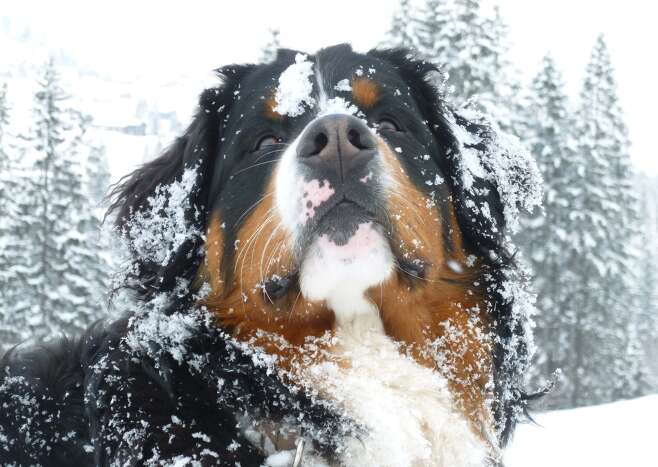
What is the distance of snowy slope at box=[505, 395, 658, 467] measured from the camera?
19.9 feet

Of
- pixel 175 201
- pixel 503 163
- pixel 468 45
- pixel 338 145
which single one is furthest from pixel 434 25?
pixel 338 145

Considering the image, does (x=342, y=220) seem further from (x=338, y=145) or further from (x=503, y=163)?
(x=503, y=163)

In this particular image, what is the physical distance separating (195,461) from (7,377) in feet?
3.79


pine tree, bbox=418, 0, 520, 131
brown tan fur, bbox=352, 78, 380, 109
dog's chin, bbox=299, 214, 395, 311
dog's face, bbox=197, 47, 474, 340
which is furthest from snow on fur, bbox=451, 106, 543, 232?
pine tree, bbox=418, 0, 520, 131

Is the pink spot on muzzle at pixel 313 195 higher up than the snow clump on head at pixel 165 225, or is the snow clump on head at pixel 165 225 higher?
the pink spot on muzzle at pixel 313 195

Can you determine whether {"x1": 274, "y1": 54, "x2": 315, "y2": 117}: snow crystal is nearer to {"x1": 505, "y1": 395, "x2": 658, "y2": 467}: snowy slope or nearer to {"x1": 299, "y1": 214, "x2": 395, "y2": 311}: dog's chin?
{"x1": 299, "y1": 214, "x2": 395, "y2": 311}: dog's chin

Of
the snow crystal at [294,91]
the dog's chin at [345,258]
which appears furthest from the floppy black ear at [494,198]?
the dog's chin at [345,258]

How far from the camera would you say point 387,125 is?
130 inches

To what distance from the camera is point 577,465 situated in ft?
19.4

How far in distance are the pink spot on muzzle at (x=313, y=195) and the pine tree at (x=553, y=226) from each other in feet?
72.4

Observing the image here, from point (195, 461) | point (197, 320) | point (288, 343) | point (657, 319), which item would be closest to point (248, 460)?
point (195, 461)

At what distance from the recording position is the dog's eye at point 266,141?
3.21 m

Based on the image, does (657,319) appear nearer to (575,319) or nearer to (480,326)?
(575,319)

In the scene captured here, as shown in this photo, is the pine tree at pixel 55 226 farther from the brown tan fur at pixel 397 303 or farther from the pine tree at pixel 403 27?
the brown tan fur at pixel 397 303
